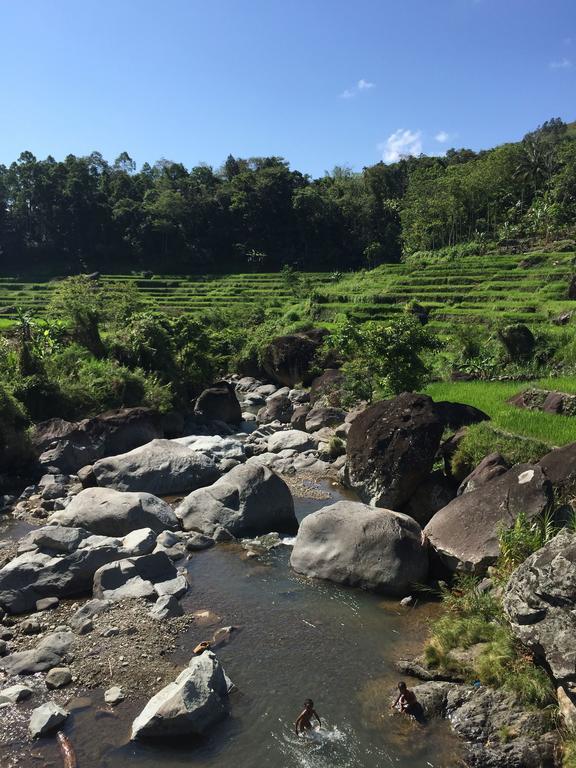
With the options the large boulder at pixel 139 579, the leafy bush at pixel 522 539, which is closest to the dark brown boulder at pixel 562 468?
the leafy bush at pixel 522 539

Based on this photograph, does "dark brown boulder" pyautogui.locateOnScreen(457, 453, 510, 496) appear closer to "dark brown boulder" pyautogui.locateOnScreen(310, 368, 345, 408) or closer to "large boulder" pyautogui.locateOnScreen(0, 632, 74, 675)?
"large boulder" pyautogui.locateOnScreen(0, 632, 74, 675)

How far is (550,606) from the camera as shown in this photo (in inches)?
347

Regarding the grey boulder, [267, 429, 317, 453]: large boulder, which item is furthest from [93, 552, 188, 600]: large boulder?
[267, 429, 317, 453]: large boulder

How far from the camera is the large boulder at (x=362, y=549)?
13328mm

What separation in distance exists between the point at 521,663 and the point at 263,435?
20.0 m

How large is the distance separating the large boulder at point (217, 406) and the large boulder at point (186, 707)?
72.0 ft

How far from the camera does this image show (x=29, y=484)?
22016 mm

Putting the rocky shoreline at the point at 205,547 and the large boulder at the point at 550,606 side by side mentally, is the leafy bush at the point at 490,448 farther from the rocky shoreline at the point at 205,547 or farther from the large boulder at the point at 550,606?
the large boulder at the point at 550,606

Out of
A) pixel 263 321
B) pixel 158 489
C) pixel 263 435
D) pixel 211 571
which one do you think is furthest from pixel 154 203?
pixel 211 571

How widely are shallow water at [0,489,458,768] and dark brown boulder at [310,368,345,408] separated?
1733 centimetres

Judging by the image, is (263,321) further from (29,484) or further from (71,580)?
(71,580)

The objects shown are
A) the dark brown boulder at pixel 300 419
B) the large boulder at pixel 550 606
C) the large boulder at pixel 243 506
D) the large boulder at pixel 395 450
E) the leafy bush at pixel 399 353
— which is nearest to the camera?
the large boulder at pixel 550 606

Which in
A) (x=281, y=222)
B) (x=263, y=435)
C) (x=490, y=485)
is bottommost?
(x=263, y=435)

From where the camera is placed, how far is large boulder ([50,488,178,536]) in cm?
1642
